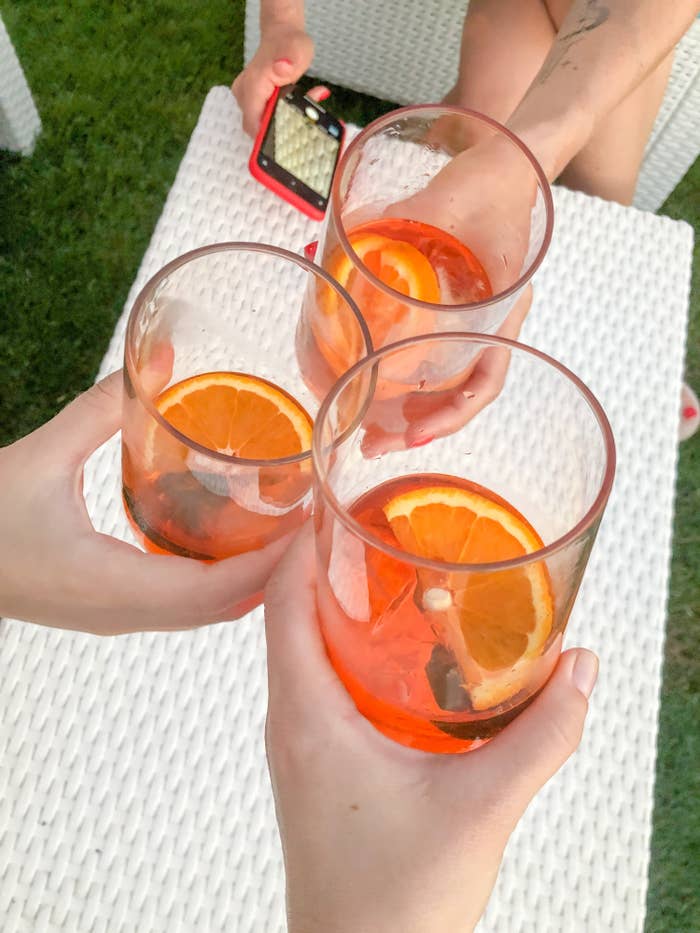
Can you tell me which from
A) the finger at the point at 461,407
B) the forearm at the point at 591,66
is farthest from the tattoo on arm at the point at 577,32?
the finger at the point at 461,407

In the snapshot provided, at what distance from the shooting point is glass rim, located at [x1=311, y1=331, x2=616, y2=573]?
1.33 feet

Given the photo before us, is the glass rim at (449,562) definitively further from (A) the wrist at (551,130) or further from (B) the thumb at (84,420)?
(A) the wrist at (551,130)

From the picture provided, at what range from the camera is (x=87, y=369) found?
4.86 ft

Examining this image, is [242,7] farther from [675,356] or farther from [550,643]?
[550,643]

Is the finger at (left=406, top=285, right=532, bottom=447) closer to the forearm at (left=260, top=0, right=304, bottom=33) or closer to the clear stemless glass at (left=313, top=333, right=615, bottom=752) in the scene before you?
the clear stemless glass at (left=313, top=333, right=615, bottom=752)

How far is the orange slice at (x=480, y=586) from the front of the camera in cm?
45

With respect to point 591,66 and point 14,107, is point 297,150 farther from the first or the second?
point 14,107

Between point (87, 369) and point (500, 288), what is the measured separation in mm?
968

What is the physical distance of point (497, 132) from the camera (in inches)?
26.0

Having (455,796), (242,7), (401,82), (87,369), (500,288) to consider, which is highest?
(500,288)

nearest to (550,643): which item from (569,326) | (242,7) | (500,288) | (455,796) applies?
(455,796)

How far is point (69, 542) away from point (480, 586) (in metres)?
0.33

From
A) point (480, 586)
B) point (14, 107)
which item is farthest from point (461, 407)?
point (14, 107)

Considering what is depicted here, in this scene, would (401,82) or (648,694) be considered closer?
(648,694)
